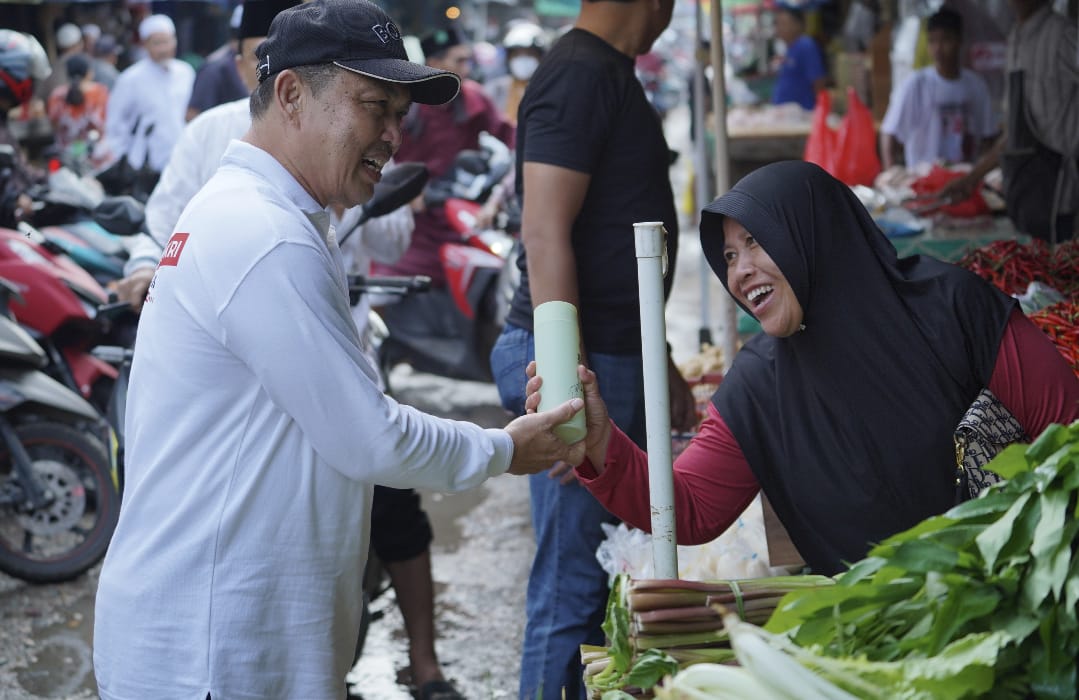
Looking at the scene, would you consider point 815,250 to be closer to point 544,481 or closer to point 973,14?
point 544,481

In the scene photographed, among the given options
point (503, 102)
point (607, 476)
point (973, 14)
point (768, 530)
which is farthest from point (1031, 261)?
point (503, 102)

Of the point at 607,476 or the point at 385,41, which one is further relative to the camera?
the point at 607,476

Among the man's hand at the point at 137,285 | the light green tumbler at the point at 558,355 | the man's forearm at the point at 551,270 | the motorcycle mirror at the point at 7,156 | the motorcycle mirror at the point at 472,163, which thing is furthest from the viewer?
the motorcycle mirror at the point at 472,163

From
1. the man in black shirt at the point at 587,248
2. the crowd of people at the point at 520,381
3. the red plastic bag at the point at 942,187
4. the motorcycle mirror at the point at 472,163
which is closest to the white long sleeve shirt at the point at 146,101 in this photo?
the motorcycle mirror at the point at 472,163

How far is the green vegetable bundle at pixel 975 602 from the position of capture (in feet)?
5.15

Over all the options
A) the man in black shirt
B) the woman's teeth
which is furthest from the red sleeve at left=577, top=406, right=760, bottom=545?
the man in black shirt

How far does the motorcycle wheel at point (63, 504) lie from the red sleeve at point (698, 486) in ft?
11.1

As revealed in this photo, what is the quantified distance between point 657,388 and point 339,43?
797 mm

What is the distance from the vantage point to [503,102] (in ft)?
49.6

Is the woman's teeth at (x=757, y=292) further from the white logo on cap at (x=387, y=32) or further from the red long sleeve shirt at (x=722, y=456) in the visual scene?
the white logo on cap at (x=387, y=32)

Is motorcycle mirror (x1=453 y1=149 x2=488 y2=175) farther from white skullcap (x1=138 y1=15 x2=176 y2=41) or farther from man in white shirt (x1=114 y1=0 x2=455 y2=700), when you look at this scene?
white skullcap (x1=138 y1=15 x2=176 y2=41)

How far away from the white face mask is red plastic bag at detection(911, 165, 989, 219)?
4801 millimetres

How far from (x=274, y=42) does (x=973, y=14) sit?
9.64 meters

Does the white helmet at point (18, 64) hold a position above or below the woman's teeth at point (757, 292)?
above
